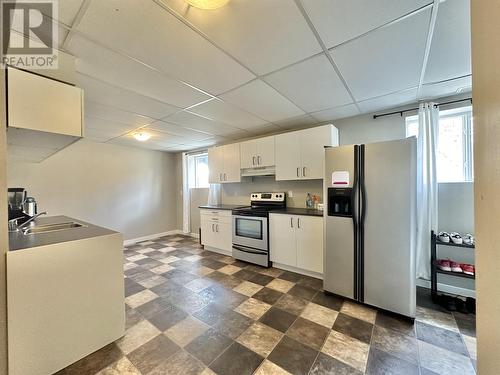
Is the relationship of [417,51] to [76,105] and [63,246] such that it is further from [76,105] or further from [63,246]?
[63,246]

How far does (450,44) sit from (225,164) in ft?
11.7

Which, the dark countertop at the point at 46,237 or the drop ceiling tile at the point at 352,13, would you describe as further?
the dark countertop at the point at 46,237

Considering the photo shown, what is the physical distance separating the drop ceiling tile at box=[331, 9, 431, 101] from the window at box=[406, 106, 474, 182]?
0.95 m

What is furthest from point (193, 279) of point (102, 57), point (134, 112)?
point (102, 57)

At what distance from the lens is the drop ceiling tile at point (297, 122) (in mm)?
3282

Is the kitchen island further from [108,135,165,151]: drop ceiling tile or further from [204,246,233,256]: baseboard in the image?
[108,135,165,151]: drop ceiling tile

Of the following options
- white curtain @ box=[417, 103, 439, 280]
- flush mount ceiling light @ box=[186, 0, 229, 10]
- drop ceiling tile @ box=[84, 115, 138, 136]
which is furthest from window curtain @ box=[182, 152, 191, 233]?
white curtain @ box=[417, 103, 439, 280]

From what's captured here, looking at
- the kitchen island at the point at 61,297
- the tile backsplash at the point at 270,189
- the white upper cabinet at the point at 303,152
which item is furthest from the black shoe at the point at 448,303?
the kitchen island at the point at 61,297

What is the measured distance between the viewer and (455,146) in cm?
260

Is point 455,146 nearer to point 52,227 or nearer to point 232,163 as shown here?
point 232,163

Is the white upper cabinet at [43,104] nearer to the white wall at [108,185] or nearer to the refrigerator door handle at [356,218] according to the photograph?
the refrigerator door handle at [356,218]

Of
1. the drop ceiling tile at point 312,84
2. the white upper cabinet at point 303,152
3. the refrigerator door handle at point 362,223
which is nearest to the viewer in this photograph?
the drop ceiling tile at point 312,84

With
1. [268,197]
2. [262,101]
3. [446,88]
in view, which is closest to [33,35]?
[262,101]

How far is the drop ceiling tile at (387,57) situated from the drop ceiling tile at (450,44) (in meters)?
0.08
